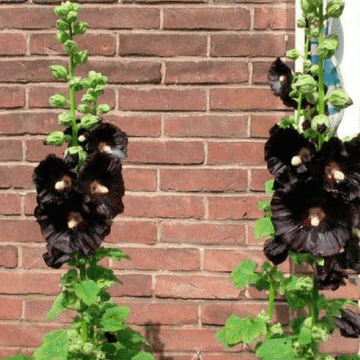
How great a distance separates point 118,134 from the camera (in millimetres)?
1722

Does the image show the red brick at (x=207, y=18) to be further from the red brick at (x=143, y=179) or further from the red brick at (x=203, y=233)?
the red brick at (x=203, y=233)

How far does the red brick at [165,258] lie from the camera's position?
2441 millimetres

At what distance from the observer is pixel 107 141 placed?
1.71 metres

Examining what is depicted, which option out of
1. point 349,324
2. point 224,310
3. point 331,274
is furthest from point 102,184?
point 224,310

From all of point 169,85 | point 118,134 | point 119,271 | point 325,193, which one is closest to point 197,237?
point 119,271

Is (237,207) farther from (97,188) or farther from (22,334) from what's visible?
(22,334)

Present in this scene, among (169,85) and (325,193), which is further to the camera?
(169,85)

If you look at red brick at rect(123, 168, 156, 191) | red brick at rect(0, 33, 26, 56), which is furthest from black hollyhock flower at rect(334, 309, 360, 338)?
red brick at rect(0, 33, 26, 56)

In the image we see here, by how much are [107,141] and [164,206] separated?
775 millimetres

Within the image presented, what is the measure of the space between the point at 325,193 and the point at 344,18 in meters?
1.22

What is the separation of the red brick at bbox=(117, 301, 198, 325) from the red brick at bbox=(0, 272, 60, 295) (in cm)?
30

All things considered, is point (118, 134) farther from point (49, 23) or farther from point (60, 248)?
point (49, 23)

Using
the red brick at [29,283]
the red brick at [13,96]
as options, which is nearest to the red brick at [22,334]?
the red brick at [29,283]

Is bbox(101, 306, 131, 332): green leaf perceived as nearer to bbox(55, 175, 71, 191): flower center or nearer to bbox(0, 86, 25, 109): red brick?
bbox(55, 175, 71, 191): flower center
